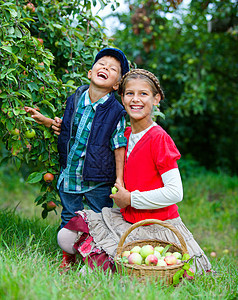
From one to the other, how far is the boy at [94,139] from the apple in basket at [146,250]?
451 mm

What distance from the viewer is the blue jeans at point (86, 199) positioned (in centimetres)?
235

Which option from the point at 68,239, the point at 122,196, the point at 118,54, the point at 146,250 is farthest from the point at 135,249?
the point at 118,54

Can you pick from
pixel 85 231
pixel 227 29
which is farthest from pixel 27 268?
pixel 227 29

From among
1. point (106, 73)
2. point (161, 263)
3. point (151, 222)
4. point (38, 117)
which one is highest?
point (106, 73)

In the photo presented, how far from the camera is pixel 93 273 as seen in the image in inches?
77.1

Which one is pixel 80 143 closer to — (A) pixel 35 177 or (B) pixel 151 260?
(A) pixel 35 177

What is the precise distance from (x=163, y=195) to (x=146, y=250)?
31 centimetres

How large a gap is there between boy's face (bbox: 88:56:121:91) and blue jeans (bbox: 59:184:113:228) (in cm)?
62

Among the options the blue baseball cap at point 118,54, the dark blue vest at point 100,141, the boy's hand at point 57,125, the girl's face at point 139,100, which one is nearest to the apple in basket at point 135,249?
the dark blue vest at point 100,141

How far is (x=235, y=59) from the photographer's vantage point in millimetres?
6305

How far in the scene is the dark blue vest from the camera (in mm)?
2266

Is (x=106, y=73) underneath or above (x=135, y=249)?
above

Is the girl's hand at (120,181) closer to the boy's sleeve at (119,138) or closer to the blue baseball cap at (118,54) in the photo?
the boy's sleeve at (119,138)

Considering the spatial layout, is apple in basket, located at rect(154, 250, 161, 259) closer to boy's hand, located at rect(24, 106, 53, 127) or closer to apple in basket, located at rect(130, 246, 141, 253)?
apple in basket, located at rect(130, 246, 141, 253)
